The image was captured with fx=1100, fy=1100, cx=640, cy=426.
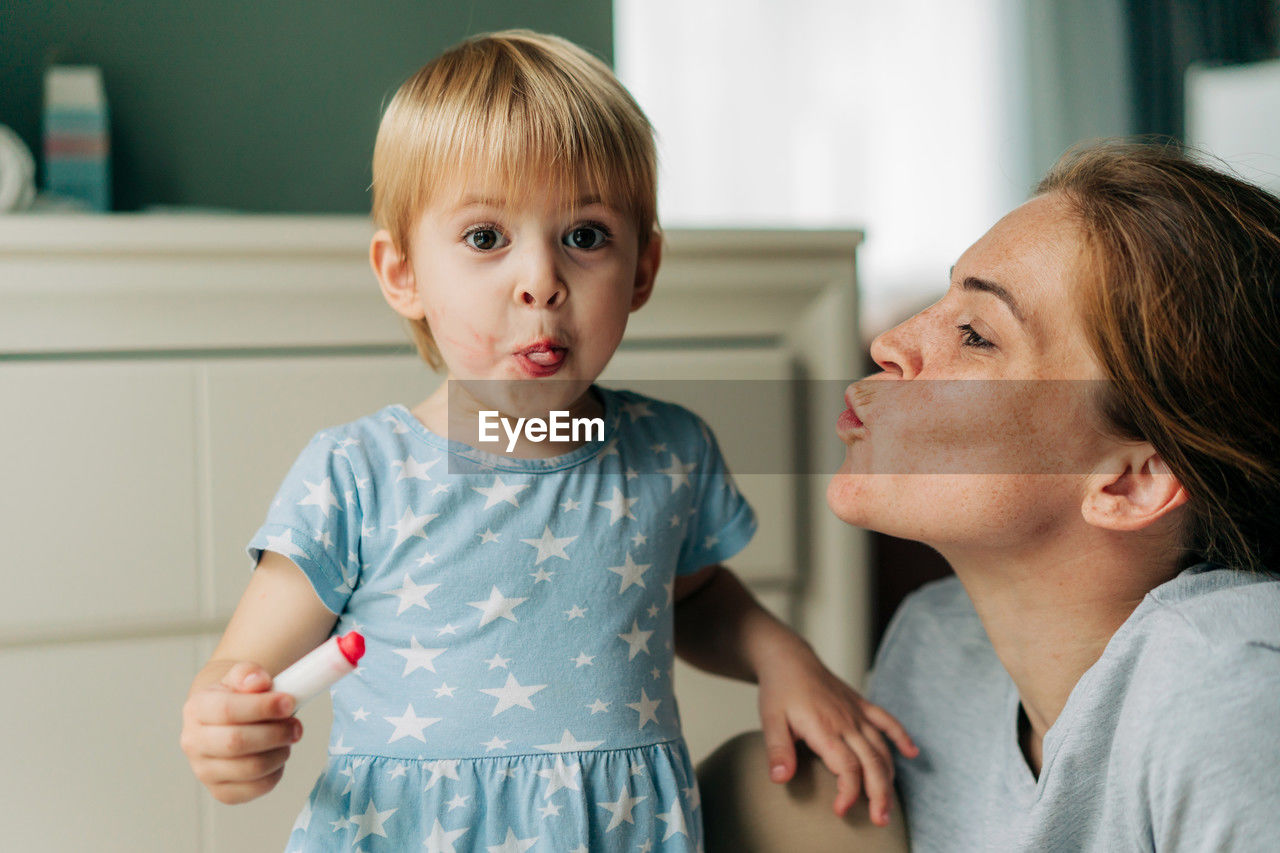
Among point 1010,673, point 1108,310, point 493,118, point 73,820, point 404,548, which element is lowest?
point 73,820

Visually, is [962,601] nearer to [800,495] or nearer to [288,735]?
[800,495]

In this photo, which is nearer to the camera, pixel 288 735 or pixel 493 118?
pixel 288 735

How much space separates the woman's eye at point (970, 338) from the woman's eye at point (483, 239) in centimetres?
36

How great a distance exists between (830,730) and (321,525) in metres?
0.45

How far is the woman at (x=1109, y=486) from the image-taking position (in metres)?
0.73

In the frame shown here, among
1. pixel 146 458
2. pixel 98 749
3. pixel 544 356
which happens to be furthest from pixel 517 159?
pixel 98 749

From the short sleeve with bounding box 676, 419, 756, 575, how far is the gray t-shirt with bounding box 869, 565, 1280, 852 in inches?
10.6

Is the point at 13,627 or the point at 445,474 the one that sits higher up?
the point at 445,474

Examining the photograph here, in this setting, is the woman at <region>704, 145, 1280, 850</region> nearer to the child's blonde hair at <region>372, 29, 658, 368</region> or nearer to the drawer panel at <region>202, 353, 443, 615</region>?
the child's blonde hair at <region>372, 29, 658, 368</region>

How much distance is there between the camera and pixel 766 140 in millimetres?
3213

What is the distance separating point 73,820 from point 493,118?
2.88 ft

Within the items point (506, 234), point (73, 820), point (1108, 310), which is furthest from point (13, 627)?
point (1108, 310)

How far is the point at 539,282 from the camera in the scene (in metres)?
0.78

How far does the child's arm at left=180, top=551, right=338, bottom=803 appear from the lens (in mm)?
669
